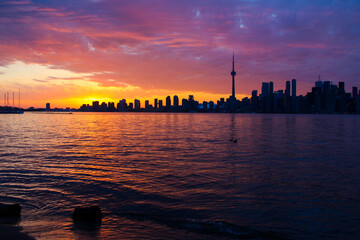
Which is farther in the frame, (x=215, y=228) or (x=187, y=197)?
(x=187, y=197)

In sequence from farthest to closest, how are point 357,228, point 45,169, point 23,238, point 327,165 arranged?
point 327,165 → point 45,169 → point 357,228 → point 23,238

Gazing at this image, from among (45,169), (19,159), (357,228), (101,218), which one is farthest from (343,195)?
(19,159)

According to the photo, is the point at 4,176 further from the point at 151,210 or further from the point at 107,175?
the point at 151,210

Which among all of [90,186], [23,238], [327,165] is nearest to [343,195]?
[327,165]

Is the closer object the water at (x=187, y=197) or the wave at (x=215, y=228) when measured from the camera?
the wave at (x=215, y=228)

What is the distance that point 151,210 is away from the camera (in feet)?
43.2

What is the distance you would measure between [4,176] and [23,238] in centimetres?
1210

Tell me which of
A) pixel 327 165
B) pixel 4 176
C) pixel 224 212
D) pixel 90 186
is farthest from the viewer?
pixel 327 165

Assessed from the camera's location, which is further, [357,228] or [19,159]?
[19,159]

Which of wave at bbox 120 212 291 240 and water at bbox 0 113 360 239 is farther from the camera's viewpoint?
water at bbox 0 113 360 239

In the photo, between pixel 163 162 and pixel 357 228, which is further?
pixel 163 162

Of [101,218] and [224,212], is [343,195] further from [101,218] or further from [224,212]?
[101,218]

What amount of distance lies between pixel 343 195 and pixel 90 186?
15211mm

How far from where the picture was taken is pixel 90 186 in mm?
17328
